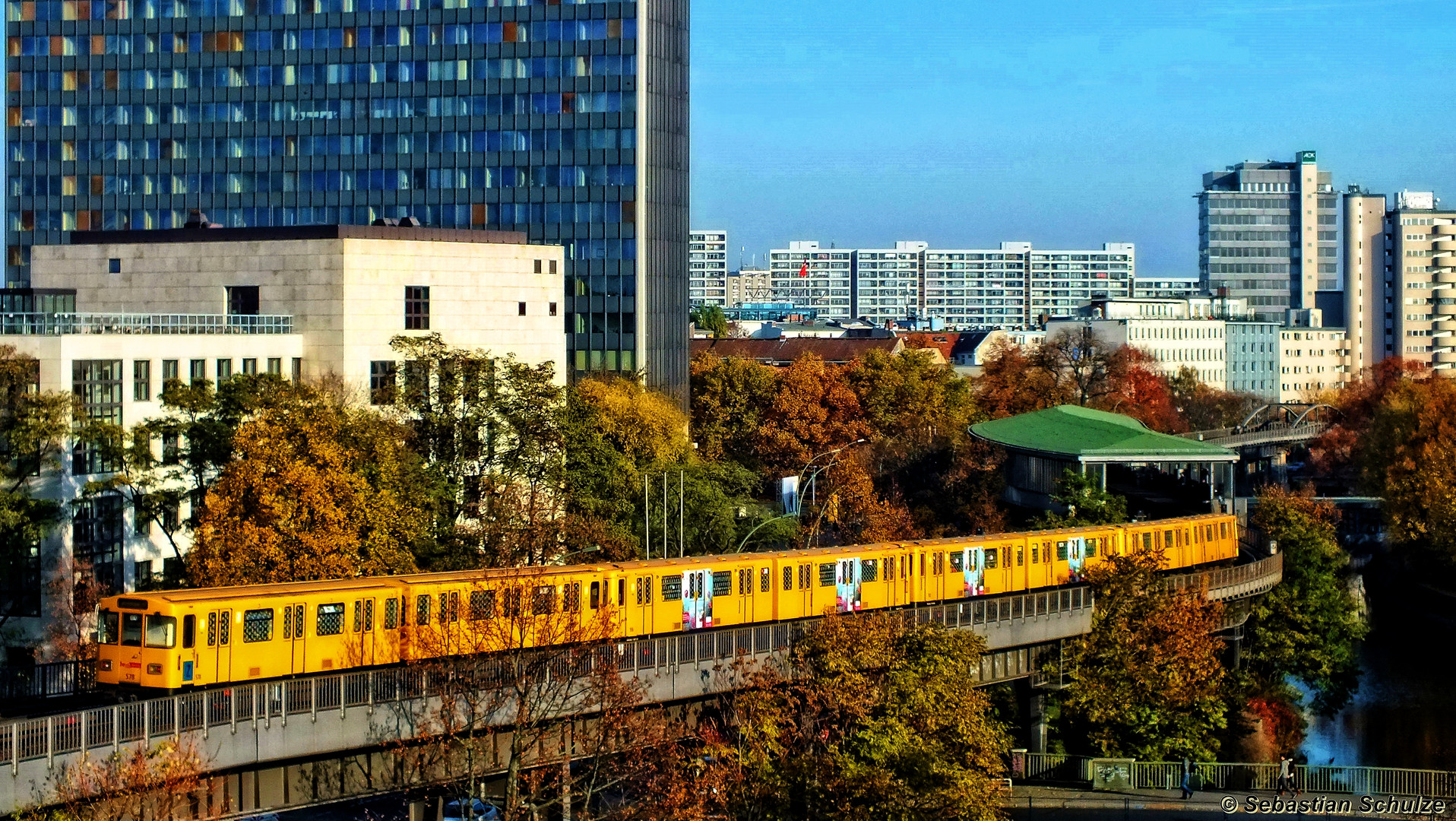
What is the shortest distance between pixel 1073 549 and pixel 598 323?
5381cm

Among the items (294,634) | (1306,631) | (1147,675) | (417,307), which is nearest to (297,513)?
(294,634)

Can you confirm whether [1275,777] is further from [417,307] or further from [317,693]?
[417,307]

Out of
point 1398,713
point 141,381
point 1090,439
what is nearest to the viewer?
point 141,381

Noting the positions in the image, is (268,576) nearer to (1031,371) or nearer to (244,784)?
(244,784)

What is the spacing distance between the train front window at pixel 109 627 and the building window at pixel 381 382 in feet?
79.3

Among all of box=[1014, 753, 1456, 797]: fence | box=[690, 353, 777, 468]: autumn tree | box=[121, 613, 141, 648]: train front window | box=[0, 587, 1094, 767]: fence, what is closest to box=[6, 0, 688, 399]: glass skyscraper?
box=[690, 353, 777, 468]: autumn tree

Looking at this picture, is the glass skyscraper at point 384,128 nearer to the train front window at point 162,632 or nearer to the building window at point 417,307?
the building window at point 417,307

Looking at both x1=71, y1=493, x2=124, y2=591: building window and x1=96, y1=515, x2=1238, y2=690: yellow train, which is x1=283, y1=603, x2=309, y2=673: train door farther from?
x1=71, y1=493, x2=124, y2=591: building window

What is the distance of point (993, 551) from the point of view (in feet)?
190

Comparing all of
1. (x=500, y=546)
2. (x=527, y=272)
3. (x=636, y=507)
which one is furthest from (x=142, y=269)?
(x=500, y=546)

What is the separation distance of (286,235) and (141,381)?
14.5 m

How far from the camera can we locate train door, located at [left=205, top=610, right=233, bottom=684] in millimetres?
39000

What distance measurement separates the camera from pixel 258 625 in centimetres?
3997

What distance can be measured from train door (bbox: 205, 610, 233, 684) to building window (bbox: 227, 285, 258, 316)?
44.7 metres
